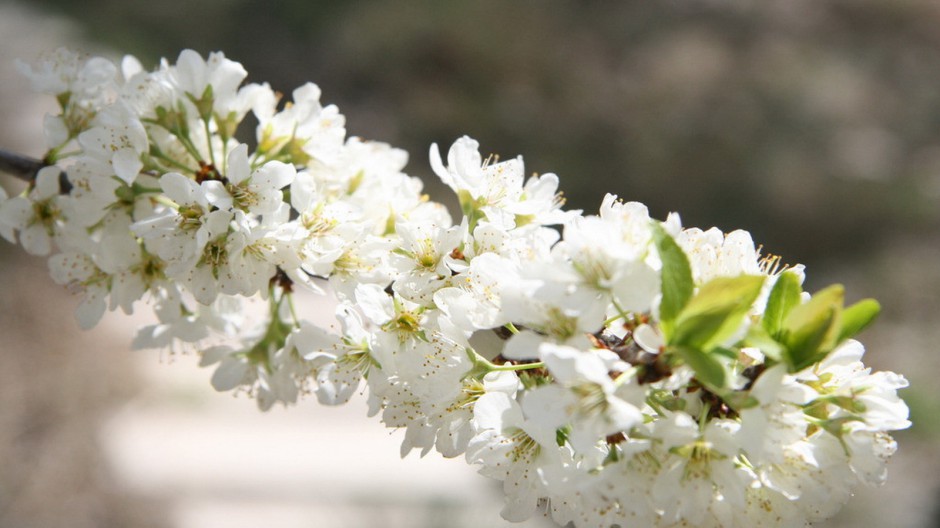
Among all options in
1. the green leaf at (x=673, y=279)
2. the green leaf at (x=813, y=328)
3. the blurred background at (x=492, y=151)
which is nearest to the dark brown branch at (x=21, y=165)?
the green leaf at (x=673, y=279)

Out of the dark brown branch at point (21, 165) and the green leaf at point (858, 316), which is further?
the dark brown branch at point (21, 165)

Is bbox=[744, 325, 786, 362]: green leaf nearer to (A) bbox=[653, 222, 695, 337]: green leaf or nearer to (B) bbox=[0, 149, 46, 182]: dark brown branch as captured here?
(A) bbox=[653, 222, 695, 337]: green leaf

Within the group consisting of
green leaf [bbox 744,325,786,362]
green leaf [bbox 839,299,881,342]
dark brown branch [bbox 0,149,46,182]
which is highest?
green leaf [bbox 839,299,881,342]

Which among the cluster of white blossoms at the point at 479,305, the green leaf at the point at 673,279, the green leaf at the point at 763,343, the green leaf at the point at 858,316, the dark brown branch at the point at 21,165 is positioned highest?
the green leaf at the point at 858,316

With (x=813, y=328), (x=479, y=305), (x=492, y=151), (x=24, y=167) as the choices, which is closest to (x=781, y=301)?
(x=813, y=328)

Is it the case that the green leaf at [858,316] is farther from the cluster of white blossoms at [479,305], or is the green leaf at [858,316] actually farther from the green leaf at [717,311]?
the green leaf at [717,311]

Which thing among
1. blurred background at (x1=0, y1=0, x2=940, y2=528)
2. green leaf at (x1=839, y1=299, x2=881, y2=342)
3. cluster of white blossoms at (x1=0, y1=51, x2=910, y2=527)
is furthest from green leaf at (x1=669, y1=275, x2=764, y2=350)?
blurred background at (x1=0, y1=0, x2=940, y2=528)

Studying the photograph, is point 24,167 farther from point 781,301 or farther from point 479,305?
point 781,301
